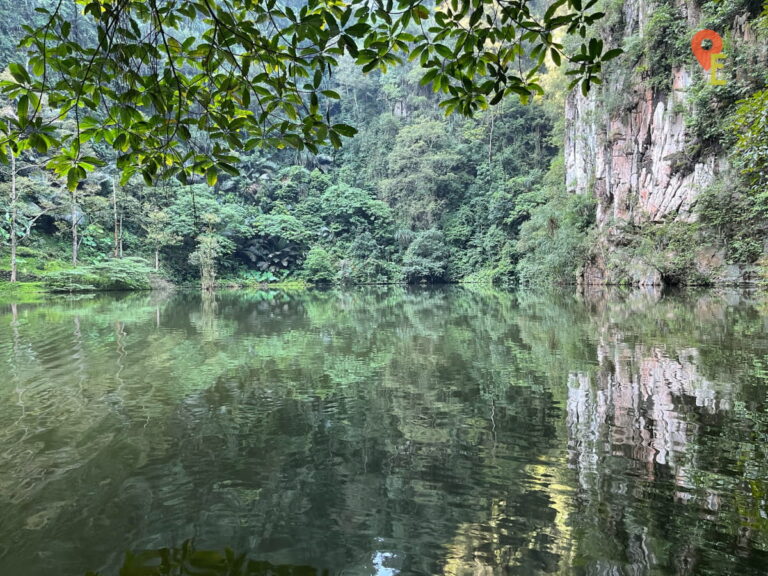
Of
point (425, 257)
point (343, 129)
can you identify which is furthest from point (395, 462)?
point (425, 257)

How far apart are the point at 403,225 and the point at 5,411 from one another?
3631cm

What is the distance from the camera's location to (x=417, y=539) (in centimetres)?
177

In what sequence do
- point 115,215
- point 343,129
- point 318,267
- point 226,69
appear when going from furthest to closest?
point 318,267, point 115,215, point 226,69, point 343,129

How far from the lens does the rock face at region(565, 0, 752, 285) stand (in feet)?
57.4

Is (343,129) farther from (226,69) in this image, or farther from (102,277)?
(102,277)

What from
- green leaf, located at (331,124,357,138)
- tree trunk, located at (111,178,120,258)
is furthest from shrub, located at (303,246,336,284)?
green leaf, located at (331,124,357,138)

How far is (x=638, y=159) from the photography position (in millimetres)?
20453

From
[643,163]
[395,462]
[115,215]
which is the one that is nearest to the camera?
[395,462]

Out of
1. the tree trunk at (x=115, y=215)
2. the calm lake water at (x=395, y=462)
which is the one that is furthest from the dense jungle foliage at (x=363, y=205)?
the calm lake water at (x=395, y=462)

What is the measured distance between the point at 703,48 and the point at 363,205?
88.2 feet

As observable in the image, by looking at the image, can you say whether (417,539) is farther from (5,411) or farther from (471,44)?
(5,411)

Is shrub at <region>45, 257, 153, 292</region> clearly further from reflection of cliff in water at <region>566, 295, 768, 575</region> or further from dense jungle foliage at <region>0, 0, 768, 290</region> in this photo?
reflection of cliff in water at <region>566, 295, 768, 575</region>

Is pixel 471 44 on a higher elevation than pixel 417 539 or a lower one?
higher

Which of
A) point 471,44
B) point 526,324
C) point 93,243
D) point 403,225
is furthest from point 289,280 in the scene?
point 471,44
